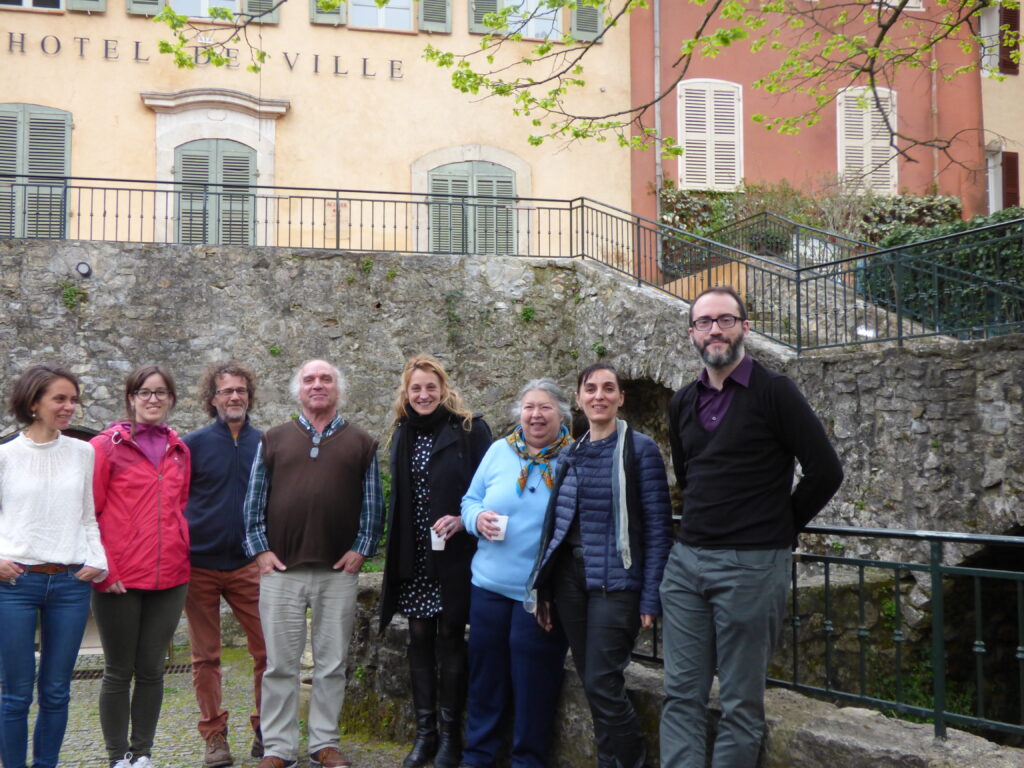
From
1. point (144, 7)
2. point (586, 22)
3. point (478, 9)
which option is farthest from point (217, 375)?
point (586, 22)

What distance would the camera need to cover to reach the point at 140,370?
170 inches

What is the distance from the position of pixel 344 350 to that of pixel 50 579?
755 cm

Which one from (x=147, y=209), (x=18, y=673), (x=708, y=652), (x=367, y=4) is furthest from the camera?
(x=367, y=4)

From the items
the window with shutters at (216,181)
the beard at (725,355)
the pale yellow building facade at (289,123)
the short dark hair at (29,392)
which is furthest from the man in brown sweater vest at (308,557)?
the window with shutters at (216,181)

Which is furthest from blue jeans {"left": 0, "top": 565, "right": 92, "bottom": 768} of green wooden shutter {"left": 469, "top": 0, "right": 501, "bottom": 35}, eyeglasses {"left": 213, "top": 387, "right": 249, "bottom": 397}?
green wooden shutter {"left": 469, "top": 0, "right": 501, "bottom": 35}

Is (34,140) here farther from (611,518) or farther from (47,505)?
(611,518)

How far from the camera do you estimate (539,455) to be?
13.1 feet

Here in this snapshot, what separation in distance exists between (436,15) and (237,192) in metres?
4.11

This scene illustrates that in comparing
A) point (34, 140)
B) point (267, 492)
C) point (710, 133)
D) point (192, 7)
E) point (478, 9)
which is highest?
point (478, 9)

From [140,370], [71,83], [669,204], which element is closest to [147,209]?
[71,83]

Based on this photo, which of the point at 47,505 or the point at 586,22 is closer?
the point at 47,505

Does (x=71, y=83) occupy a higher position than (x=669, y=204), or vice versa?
(x=71, y=83)

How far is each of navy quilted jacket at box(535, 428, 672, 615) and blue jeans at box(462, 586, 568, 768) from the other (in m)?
0.26

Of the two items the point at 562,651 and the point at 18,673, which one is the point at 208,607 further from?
the point at 562,651
